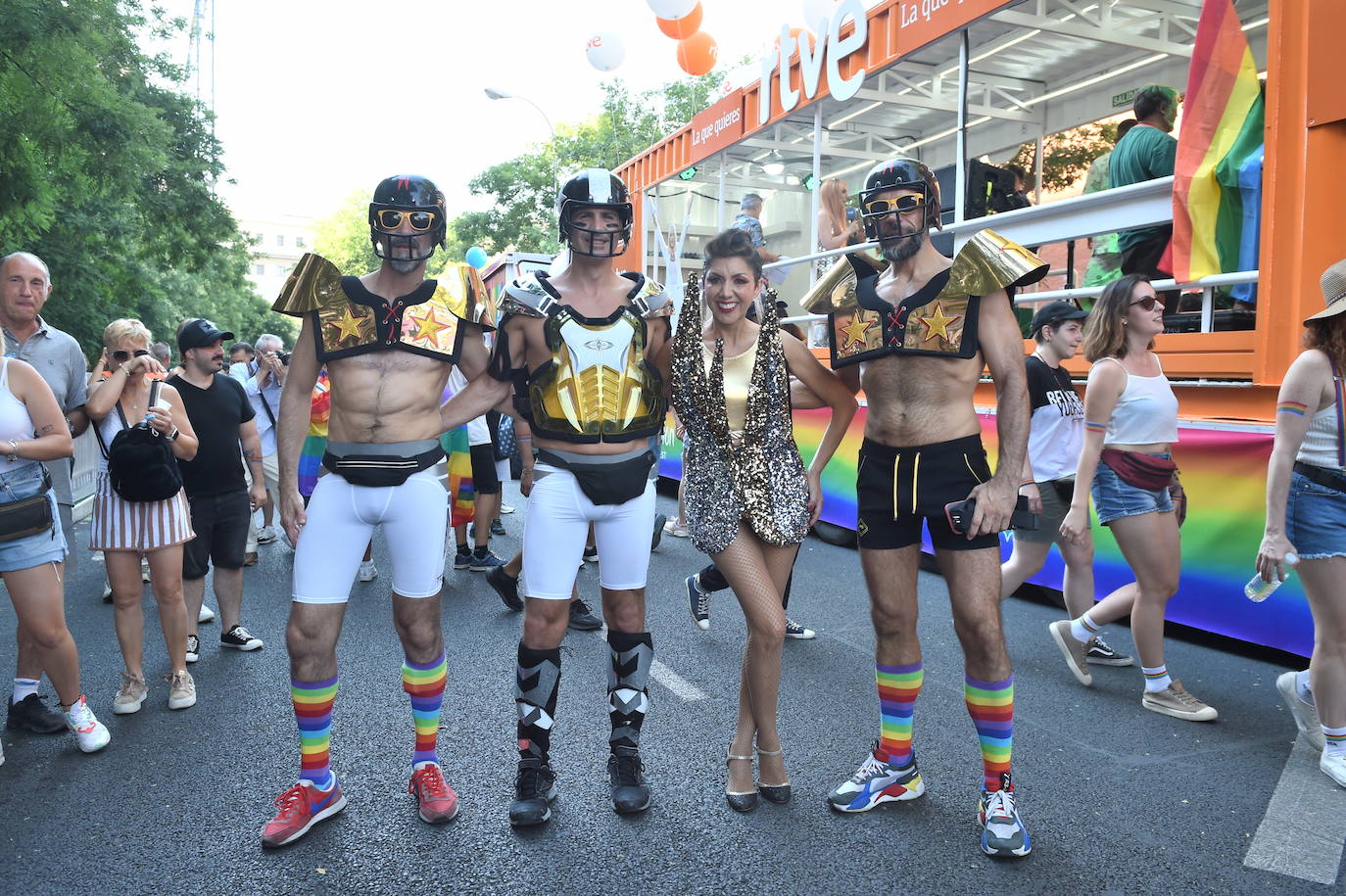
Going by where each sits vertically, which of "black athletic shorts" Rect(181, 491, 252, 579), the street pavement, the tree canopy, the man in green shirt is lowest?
the street pavement

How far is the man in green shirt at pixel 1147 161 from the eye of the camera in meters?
6.22

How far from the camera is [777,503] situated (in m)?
3.41

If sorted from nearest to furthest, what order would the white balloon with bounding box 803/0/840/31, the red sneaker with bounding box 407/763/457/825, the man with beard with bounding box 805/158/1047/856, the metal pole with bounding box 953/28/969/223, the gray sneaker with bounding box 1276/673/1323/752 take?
the man with beard with bounding box 805/158/1047/856, the red sneaker with bounding box 407/763/457/825, the gray sneaker with bounding box 1276/673/1323/752, the metal pole with bounding box 953/28/969/223, the white balloon with bounding box 803/0/840/31

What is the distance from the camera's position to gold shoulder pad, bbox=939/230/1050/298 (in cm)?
303

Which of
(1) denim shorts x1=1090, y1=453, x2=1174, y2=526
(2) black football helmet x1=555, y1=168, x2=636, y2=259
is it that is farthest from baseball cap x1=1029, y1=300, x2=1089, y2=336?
(2) black football helmet x1=555, y1=168, x2=636, y2=259

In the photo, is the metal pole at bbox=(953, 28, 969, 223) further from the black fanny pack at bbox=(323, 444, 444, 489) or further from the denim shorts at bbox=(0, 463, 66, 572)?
the denim shorts at bbox=(0, 463, 66, 572)

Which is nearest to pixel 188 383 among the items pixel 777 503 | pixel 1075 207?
pixel 777 503

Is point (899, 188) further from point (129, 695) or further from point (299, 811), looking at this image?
point (129, 695)

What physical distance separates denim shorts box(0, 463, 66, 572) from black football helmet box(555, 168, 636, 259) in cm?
241

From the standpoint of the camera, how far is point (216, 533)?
5320 millimetres

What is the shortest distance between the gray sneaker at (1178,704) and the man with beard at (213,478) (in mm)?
4736

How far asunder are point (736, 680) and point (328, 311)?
274 cm

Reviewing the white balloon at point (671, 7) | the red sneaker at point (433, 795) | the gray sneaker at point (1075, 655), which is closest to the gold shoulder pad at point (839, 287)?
the red sneaker at point (433, 795)

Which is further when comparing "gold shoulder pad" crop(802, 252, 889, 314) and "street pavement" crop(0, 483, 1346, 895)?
"gold shoulder pad" crop(802, 252, 889, 314)
